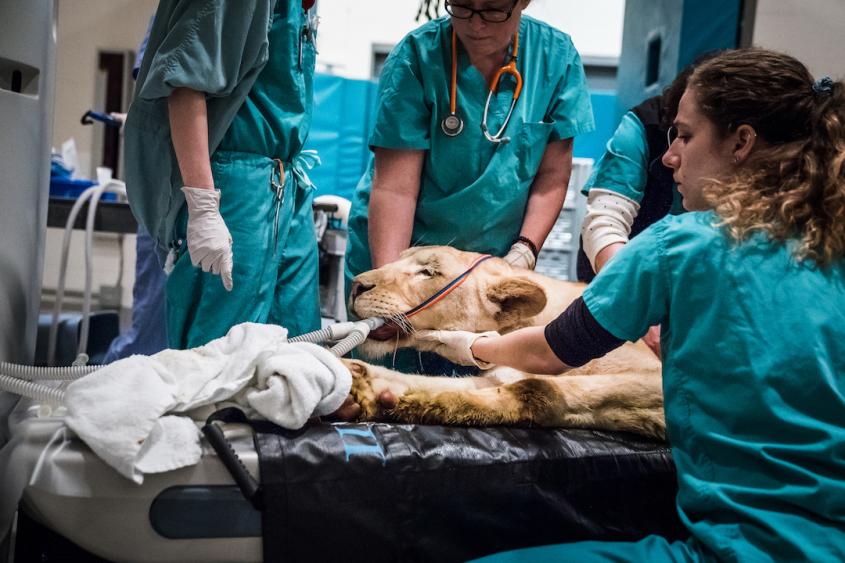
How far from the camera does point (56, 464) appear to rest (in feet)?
3.03

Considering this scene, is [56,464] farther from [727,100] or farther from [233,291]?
[727,100]

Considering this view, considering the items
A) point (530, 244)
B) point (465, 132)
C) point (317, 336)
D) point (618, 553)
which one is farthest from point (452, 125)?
point (618, 553)

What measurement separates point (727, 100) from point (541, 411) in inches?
21.3

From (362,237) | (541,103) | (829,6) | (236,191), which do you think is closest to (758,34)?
(829,6)

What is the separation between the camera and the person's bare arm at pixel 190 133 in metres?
1.44

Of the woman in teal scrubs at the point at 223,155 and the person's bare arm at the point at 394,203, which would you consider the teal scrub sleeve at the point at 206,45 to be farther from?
the person's bare arm at the point at 394,203

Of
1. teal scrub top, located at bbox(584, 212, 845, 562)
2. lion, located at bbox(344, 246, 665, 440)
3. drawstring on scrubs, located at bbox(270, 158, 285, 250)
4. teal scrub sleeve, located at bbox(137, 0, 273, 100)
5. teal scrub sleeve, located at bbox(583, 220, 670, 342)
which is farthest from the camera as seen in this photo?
drawstring on scrubs, located at bbox(270, 158, 285, 250)

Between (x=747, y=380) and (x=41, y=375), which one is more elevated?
(x=747, y=380)

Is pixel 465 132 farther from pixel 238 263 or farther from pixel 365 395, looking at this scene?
pixel 365 395

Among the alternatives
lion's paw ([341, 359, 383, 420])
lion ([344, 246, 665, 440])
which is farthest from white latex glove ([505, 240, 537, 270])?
lion's paw ([341, 359, 383, 420])

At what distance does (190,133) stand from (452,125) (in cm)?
57

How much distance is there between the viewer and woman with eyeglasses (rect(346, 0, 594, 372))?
5.65ft

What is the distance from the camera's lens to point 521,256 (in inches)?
68.9

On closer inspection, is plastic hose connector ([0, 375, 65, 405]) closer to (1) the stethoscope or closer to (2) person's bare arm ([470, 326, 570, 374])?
(2) person's bare arm ([470, 326, 570, 374])
